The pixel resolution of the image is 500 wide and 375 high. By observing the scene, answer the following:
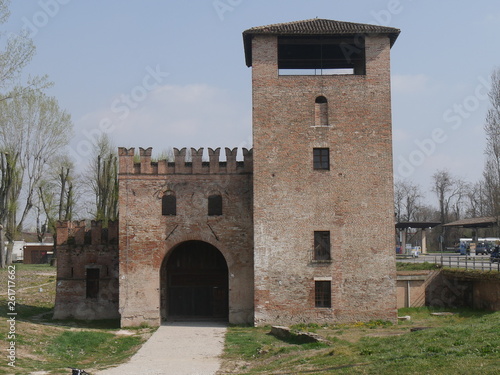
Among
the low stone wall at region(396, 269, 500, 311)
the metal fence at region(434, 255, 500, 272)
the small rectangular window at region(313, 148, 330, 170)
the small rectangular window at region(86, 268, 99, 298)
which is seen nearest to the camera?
the small rectangular window at region(313, 148, 330, 170)

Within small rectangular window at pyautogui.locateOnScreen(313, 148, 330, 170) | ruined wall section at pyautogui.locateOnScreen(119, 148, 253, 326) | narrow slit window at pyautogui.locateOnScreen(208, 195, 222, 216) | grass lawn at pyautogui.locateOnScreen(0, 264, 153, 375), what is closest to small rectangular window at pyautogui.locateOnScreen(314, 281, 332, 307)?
ruined wall section at pyautogui.locateOnScreen(119, 148, 253, 326)

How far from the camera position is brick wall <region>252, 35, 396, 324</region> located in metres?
24.6

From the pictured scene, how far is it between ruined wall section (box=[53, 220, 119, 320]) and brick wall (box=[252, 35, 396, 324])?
26.2 ft

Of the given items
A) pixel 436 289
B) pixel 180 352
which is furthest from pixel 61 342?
pixel 436 289

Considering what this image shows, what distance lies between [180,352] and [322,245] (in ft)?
26.4

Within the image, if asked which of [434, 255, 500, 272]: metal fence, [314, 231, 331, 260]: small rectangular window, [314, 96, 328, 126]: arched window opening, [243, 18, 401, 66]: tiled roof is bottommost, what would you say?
[434, 255, 500, 272]: metal fence

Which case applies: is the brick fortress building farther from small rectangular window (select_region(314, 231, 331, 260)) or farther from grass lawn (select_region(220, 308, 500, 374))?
grass lawn (select_region(220, 308, 500, 374))

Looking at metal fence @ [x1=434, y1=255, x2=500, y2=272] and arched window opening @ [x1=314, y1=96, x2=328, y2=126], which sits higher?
arched window opening @ [x1=314, y1=96, x2=328, y2=126]

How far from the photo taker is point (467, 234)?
251 ft

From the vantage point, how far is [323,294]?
24.7 m

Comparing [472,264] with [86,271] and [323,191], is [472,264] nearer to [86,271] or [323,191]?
[323,191]

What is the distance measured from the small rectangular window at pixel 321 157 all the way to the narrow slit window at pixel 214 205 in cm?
477

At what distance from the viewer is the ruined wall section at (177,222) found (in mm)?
25734

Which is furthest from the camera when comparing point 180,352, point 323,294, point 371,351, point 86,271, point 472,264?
point 472,264
